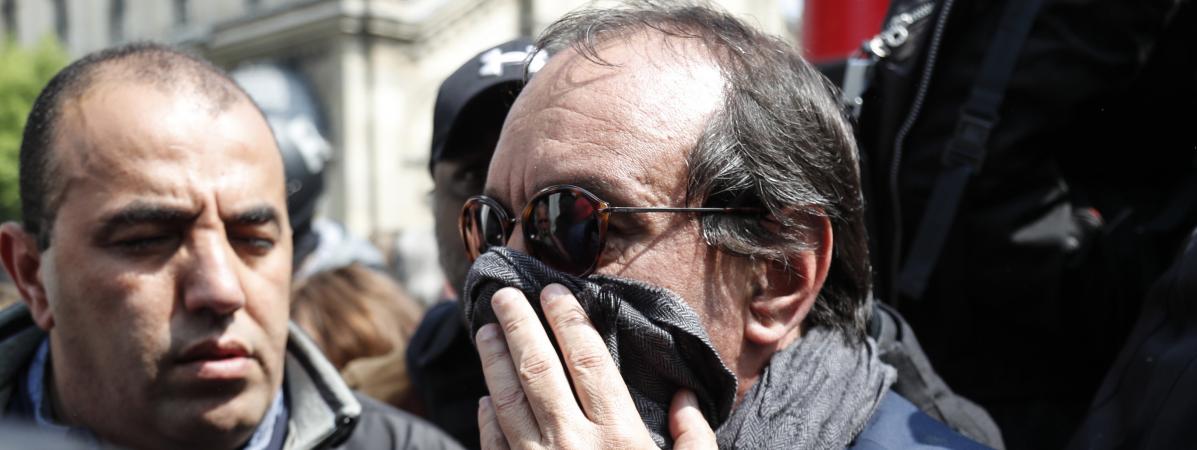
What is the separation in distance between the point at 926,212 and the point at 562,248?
1.10 meters

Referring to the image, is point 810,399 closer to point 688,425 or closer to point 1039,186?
point 688,425

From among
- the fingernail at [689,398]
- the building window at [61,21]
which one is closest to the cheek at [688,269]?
the fingernail at [689,398]

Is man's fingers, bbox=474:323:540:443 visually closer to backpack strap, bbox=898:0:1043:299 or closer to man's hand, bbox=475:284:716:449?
man's hand, bbox=475:284:716:449

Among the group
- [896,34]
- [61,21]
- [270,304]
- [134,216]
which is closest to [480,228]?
[270,304]

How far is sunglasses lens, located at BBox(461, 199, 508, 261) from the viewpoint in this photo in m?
1.98

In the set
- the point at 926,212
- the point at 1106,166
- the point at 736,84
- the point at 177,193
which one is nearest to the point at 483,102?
the point at 177,193

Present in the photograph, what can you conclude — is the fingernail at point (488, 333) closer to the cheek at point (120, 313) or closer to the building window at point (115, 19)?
the cheek at point (120, 313)

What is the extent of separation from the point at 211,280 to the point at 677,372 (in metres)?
1.06

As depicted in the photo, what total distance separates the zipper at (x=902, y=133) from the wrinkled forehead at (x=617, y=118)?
849 mm

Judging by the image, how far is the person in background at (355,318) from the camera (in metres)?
3.72

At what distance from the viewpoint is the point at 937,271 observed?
2566mm

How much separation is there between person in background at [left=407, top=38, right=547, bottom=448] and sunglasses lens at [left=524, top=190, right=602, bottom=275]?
465 mm

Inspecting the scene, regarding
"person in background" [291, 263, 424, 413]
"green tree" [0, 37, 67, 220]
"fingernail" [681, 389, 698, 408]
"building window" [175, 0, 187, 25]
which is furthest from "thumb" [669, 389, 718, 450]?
"green tree" [0, 37, 67, 220]

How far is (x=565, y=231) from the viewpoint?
1.76 metres
